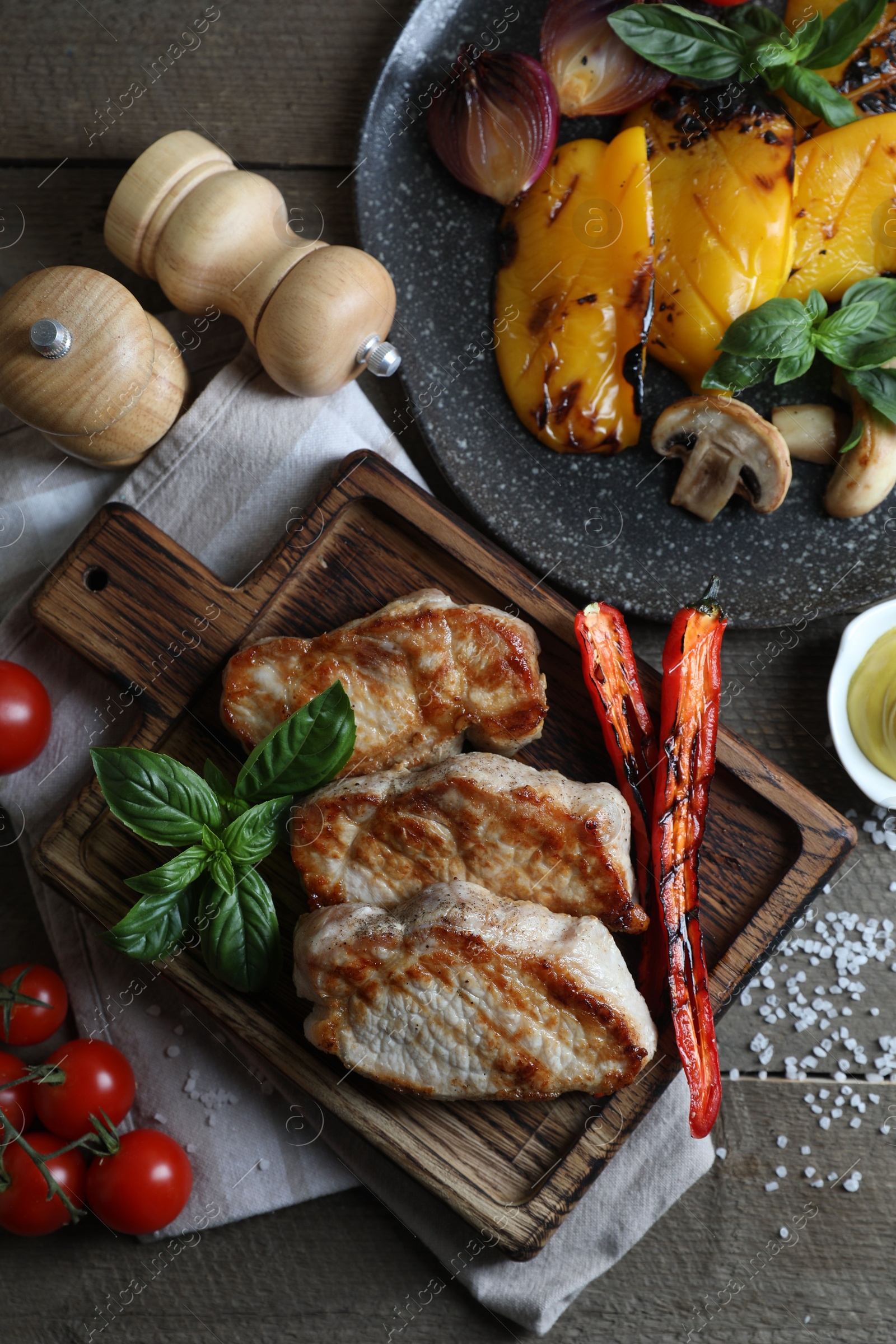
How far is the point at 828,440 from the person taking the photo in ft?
9.07

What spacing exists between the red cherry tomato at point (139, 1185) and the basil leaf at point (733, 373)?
8.84ft

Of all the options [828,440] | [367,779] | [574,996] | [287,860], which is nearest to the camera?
[574,996]

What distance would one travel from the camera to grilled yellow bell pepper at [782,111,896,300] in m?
2.60

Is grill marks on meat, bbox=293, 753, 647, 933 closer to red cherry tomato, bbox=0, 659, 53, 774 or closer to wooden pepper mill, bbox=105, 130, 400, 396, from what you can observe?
red cherry tomato, bbox=0, 659, 53, 774

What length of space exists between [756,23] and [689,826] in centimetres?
235

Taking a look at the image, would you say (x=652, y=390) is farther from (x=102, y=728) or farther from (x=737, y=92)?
(x=102, y=728)

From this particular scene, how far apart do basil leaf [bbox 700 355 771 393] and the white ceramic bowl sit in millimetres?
775

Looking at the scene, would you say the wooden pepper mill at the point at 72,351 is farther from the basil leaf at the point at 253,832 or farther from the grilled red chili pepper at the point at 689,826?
the grilled red chili pepper at the point at 689,826

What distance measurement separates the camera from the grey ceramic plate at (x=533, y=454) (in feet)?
9.06

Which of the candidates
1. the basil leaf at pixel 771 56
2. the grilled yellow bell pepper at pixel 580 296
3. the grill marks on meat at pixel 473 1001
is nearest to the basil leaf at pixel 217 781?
the grill marks on meat at pixel 473 1001

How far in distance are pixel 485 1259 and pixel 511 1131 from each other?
17.6 inches

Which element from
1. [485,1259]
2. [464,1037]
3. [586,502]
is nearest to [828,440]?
[586,502]

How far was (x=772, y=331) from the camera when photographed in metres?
2.50

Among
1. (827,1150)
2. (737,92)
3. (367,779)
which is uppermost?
(737,92)
